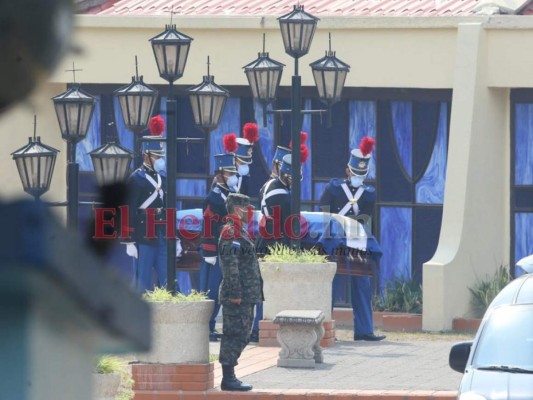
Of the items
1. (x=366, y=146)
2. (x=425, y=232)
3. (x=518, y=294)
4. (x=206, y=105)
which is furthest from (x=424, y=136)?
(x=518, y=294)

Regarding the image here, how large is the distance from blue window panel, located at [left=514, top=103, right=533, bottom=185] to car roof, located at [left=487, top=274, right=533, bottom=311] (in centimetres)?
975

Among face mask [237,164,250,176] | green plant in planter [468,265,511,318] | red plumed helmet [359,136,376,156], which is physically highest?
red plumed helmet [359,136,376,156]

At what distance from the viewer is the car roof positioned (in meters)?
7.86

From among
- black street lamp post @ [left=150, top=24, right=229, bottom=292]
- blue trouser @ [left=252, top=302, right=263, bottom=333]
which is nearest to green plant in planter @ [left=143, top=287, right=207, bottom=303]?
black street lamp post @ [left=150, top=24, right=229, bottom=292]

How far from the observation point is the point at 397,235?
60.2 ft

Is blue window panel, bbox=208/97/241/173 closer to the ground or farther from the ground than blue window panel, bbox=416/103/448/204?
farther from the ground

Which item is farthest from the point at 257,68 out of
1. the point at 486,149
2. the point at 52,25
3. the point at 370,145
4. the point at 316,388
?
the point at 52,25

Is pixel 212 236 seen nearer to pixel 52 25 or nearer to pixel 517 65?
pixel 517 65

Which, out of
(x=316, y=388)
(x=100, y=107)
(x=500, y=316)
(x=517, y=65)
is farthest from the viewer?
(x=100, y=107)

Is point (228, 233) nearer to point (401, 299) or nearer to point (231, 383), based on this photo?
point (231, 383)

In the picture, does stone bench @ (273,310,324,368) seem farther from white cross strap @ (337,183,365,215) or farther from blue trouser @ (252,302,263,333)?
white cross strap @ (337,183,365,215)

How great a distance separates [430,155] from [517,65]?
6.31 ft

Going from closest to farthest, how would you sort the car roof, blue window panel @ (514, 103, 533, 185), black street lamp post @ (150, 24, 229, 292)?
the car roof < black street lamp post @ (150, 24, 229, 292) < blue window panel @ (514, 103, 533, 185)

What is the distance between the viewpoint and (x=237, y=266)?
1127cm
